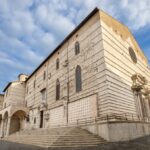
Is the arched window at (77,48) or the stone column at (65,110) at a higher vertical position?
the arched window at (77,48)

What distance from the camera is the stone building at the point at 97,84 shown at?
40.8 feet

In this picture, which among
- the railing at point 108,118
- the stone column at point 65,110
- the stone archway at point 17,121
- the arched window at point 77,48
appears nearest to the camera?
the railing at point 108,118

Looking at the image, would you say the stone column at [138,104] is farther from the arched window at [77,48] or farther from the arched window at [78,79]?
the arched window at [77,48]

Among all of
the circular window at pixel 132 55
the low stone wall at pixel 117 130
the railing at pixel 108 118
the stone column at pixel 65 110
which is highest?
→ the circular window at pixel 132 55

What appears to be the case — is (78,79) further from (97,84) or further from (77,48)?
(77,48)

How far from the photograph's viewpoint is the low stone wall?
10.7m

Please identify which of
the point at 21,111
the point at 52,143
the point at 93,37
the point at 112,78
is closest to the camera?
the point at 52,143

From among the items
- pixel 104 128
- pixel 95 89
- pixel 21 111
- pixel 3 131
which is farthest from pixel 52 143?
pixel 3 131

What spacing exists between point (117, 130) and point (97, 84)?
13.4ft

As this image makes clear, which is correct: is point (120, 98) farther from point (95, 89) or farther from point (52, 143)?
point (52, 143)

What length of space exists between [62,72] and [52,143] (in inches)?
408

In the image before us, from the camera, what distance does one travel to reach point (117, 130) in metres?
11.0

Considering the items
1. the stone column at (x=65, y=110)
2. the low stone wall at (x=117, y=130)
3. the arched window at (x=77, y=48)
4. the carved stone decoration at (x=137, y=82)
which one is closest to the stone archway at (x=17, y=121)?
the stone column at (x=65, y=110)

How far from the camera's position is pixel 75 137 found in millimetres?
10641
